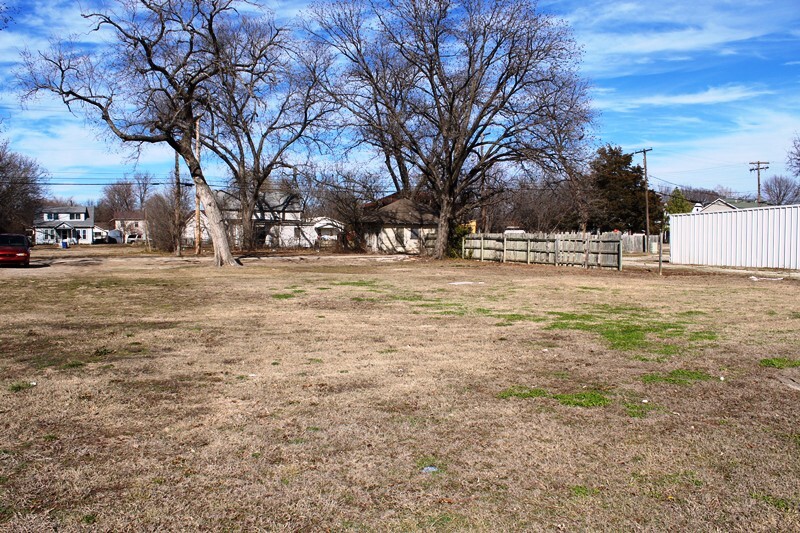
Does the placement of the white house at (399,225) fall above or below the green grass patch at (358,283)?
above

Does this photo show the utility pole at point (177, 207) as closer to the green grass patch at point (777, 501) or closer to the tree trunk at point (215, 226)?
the tree trunk at point (215, 226)

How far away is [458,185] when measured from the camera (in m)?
35.8

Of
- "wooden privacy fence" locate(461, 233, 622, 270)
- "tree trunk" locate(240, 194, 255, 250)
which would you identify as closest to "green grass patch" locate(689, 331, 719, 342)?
"wooden privacy fence" locate(461, 233, 622, 270)

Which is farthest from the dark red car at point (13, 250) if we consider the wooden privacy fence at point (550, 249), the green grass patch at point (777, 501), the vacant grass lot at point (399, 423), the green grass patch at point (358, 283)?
the green grass patch at point (777, 501)

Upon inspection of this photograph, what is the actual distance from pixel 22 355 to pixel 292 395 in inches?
161

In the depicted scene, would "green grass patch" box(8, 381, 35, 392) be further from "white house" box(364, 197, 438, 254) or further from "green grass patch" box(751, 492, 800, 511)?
"white house" box(364, 197, 438, 254)

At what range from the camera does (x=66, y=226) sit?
9169 cm

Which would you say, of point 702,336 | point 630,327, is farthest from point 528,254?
point 702,336

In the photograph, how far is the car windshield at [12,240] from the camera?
28234 mm

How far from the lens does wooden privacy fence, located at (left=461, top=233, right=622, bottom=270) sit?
27173 millimetres

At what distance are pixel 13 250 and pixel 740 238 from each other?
33.4 metres

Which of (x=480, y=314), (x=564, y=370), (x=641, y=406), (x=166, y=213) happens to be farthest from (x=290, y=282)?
(x=166, y=213)

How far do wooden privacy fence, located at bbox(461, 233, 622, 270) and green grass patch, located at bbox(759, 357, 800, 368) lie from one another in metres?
19.3

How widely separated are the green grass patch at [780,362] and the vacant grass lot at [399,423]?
0.05m
